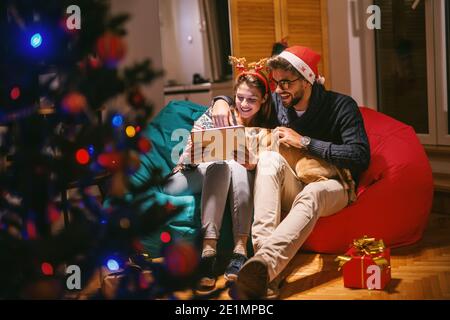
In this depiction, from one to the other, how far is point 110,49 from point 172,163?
5.66ft

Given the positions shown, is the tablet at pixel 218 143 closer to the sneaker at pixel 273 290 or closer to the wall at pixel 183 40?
the sneaker at pixel 273 290

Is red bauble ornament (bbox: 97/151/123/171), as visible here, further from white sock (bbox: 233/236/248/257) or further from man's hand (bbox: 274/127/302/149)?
man's hand (bbox: 274/127/302/149)

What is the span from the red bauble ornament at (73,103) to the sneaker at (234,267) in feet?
4.00

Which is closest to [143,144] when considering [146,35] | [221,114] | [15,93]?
[15,93]

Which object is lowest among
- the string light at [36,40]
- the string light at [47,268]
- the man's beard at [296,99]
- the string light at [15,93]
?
the string light at [47,268]

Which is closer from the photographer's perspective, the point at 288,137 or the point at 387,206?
the point at 288,137

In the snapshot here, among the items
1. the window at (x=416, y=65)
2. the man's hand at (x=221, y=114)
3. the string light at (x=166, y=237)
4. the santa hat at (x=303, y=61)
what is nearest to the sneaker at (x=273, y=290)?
the string light at (x=166, y=237)

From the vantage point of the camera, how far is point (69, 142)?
1148mm

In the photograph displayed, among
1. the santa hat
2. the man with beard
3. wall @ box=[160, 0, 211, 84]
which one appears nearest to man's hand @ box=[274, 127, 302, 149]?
the man with beard

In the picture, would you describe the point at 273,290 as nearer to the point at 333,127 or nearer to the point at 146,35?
the point at 333,127

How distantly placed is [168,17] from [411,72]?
3.05m

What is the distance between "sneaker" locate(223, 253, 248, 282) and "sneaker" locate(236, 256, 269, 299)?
0.15 metres

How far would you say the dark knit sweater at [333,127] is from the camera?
237cm

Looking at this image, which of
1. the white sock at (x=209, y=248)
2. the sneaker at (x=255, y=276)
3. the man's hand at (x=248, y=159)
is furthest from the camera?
the man's hand at (x=248, y=159)
